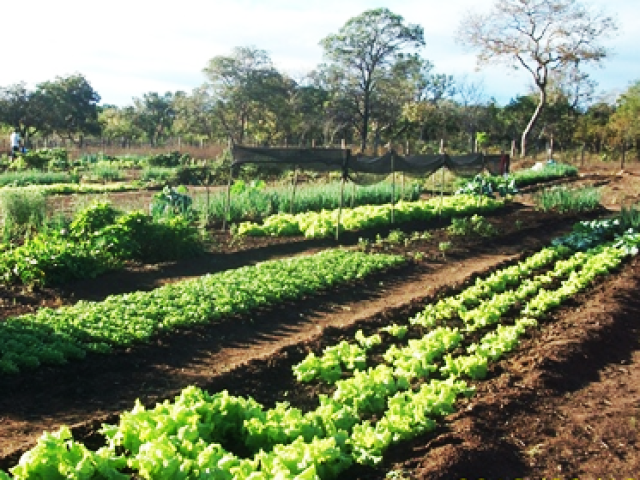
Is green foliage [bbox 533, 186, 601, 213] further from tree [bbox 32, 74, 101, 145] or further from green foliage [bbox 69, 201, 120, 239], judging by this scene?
tree [bbox 32, 74, 101, 145]

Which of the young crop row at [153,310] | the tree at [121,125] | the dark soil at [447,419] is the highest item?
the tree at [121,125]

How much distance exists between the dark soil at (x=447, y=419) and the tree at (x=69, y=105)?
109 ft

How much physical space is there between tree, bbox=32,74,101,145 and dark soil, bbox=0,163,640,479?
109ft

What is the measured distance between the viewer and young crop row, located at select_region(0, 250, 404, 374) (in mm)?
6242

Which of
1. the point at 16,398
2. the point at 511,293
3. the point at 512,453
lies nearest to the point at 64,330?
the point at 16,398

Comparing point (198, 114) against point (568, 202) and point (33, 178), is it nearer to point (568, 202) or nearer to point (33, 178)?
point (33, 178)

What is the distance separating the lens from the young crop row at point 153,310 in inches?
246

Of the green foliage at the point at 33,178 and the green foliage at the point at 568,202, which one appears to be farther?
the green foliage at the point at 33,178

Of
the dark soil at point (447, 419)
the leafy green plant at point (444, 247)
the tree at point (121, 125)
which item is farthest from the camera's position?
the tree at point (121, 125)

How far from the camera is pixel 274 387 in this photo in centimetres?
600

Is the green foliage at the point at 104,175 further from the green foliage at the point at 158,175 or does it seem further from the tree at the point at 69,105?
the tree at the point at 69,105

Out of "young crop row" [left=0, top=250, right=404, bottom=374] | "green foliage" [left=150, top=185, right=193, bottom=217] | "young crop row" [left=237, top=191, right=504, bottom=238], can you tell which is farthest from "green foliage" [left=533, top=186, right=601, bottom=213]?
"green foliage" [left=150, top=185, right=193, bottom=217]

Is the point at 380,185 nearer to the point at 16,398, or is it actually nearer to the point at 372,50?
the point at 16,398

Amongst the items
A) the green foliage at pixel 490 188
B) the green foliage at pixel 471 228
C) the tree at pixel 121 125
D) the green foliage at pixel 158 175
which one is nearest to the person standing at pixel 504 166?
the green foliage at pixel 490 188
